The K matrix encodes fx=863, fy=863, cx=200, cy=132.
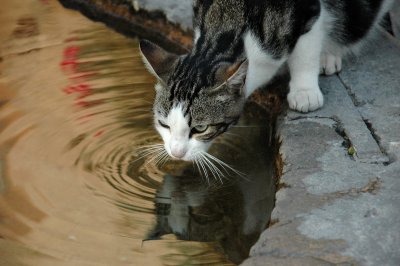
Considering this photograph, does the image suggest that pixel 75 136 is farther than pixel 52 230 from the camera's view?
Yes

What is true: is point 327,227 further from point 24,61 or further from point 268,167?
point 24,61

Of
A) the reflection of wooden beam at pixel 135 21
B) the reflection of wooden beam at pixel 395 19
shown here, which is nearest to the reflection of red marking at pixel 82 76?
the reflection of wooden beam at pixel 135 21

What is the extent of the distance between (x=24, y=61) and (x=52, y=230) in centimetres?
175

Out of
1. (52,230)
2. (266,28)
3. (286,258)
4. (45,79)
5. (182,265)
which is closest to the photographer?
(286,258)

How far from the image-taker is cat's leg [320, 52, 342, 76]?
4.08 m

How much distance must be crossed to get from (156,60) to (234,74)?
36 centimetres

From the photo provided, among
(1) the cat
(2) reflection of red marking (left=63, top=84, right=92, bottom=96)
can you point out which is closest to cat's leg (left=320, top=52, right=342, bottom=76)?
(1) the cat

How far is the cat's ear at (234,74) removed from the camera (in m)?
3.37

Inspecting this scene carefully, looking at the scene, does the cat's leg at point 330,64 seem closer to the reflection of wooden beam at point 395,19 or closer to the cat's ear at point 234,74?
the reflection of wooden beam at point 395,19

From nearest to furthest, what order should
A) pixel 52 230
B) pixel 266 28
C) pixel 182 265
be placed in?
pixel 182 265
pixel 52 230
pixel 266 28

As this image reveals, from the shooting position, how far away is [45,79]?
4594 millimetres

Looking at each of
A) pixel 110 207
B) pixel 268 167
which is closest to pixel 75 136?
pixel 110 207

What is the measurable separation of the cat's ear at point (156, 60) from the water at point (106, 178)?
47 cm

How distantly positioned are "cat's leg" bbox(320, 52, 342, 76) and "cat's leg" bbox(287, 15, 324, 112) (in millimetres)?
206
